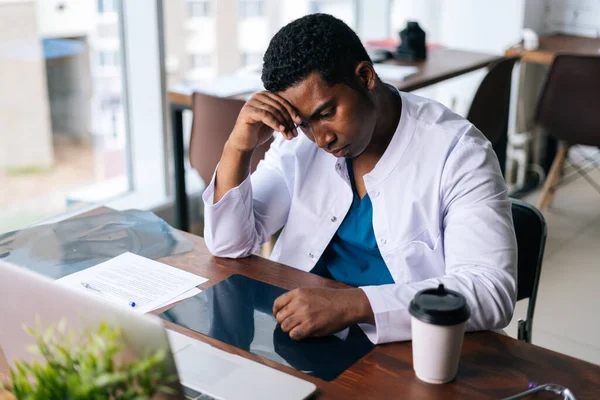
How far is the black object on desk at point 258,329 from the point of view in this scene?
1180 mm

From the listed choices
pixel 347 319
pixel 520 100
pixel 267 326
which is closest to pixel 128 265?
pixel 267 326

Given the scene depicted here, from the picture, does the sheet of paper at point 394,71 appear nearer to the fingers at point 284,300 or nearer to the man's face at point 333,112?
the man's face at point 333,112

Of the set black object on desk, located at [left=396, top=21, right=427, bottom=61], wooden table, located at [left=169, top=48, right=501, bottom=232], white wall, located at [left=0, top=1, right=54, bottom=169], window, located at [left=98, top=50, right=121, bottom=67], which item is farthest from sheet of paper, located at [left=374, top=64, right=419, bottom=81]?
white wall, located at [left=0, top=1, right=54, bottom=169]

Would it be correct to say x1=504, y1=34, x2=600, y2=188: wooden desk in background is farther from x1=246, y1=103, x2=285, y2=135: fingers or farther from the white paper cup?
the white paper cup

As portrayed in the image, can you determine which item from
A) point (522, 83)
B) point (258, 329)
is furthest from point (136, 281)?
point (522, 83)

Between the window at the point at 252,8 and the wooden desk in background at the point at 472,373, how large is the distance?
2690mm

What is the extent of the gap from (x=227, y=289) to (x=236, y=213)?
0.76 ft

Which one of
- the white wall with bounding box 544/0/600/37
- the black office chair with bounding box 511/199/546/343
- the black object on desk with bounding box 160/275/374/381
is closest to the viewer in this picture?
the black object on desk with bounding box 160/275/374/381

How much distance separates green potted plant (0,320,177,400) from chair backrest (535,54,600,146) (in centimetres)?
303

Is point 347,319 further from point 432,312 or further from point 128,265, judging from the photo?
point 128,265

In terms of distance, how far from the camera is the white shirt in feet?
4.20

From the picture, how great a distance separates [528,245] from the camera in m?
1.63

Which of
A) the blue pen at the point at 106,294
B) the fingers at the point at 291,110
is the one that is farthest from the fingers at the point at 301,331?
the fingers at the point at 291,110

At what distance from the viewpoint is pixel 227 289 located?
4.71 feet
